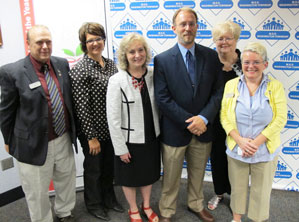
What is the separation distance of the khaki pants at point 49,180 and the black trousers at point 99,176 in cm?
12

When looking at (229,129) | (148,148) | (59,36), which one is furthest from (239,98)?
(59,36)

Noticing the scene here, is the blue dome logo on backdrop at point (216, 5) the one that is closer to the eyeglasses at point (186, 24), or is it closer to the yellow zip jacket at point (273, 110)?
the eyeglasses at point (186, 24)

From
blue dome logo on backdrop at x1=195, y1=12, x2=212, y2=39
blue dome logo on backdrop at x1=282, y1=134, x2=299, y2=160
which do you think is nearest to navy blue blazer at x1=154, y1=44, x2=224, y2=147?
blue dome logo on backdrop at x1=195, y1=12, x2=212, y2=39

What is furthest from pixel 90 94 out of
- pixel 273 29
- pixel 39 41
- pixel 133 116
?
pixel 273 29

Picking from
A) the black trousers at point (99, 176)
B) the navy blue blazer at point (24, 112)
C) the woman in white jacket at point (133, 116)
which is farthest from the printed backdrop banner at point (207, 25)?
the woman in white jacket at point (133, 116)

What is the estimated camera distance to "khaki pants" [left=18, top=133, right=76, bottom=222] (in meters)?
2.00

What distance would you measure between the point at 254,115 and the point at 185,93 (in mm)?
513

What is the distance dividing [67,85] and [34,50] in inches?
13.7

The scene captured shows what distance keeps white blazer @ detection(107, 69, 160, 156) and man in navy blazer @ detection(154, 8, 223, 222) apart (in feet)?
0.59

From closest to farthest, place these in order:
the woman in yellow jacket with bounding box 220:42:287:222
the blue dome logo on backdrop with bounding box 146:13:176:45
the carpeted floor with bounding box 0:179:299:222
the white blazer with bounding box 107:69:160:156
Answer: the woman in yellow jacket with bounding box 220:42:287:222
the white blazer with bounding box 107:69:160:156
the carpeted floor with bounding box 0:179:299:222
the blue dome logo on backdrop with bounding box 146:13:176:45

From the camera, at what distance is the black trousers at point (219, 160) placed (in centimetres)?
234

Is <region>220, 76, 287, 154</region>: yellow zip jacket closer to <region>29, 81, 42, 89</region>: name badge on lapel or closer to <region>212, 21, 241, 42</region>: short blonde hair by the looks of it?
<region>212, 21, 241, 42</region>: short blonde hair

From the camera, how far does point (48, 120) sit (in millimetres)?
1954

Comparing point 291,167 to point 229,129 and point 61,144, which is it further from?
A: point 61,144
